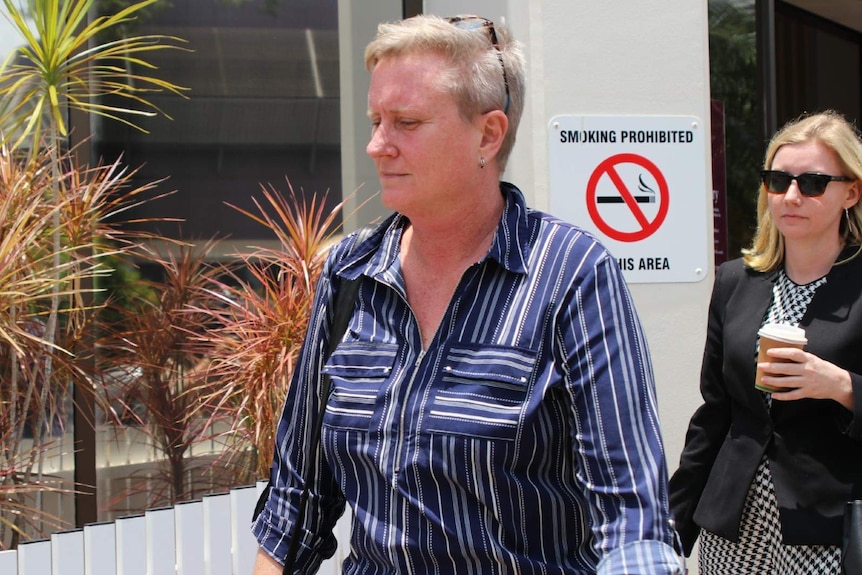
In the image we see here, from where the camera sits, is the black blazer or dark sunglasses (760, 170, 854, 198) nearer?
the black blazer

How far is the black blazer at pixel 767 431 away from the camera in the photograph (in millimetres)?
2766

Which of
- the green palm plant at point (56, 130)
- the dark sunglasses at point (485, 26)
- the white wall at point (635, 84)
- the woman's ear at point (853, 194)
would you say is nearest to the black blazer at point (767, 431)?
the woman's ear at point (853, 194)

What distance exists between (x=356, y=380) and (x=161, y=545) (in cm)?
227

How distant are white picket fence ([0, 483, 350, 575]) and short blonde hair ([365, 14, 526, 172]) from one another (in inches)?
93.8

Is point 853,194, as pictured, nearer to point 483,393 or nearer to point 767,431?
point 767,431

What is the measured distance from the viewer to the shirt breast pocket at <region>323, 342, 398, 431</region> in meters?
1.75

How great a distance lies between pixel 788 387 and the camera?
2697 millimetres

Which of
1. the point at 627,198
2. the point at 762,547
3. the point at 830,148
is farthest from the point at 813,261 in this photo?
the point at 627,198

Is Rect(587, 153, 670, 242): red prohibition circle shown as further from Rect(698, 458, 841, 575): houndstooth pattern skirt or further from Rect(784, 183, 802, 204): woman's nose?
Rect(698, 458, 841, 575): houndstooth pattern skirt

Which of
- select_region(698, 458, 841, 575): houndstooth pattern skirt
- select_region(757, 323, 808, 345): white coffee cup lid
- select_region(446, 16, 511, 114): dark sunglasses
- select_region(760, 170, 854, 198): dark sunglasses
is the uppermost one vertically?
select_region(446, 16, 511, 114): dark sunglasses

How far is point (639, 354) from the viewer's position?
1.65 metres

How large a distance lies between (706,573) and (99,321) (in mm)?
2955

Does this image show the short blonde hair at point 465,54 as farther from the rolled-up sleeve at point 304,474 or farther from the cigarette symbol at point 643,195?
the cigarette symbol at point 643,195

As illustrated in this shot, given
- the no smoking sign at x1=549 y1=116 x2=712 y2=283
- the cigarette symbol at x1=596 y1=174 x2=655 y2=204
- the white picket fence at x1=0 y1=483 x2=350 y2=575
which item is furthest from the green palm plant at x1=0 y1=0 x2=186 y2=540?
the cigarette symbol at x1=596 y1=174 x2=655 y2=204
